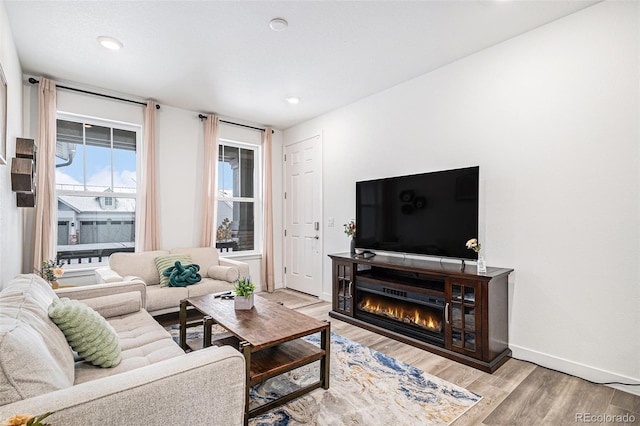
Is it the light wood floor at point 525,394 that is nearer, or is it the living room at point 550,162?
the light wood floor at point 525,394

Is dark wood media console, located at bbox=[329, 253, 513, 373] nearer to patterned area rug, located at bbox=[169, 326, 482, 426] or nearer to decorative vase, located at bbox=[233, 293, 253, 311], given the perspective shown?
patterned area rug, located at bbox=[169, 326, 482, 426]

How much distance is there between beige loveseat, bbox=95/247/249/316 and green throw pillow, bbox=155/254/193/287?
0.07m

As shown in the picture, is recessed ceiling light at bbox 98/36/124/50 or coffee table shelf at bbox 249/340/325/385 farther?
recessed ceiling light at bbox 98/36/124/50

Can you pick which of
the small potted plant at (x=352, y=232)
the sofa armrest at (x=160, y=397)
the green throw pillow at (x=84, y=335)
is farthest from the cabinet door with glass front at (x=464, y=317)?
the green throw pillow at (x=84, y=335)

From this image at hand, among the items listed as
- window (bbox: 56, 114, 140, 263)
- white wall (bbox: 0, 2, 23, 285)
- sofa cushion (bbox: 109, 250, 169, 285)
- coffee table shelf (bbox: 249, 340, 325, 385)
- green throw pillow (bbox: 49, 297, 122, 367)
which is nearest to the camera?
green throw pillow (bbox: 49, 297, 122, 367)

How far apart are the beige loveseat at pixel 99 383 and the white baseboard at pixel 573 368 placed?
8.15ft

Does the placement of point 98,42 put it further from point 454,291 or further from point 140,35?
point 454,291

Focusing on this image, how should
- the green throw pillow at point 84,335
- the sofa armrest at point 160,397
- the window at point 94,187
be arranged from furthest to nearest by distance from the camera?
the window at point 94,187 < the green throw pillow at point 84,335 < the sofa armrest at point 160,397

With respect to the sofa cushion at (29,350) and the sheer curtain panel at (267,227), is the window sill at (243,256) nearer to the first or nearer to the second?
the sheer curtain panel at (267,227)

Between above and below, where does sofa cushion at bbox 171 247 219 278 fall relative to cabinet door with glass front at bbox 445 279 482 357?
above

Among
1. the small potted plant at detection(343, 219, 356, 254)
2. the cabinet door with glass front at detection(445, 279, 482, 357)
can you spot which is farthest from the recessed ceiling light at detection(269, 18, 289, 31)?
the cabinet door with glass front at detection(445, 279, 482, 357)

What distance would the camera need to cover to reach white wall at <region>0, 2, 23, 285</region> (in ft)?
7.19

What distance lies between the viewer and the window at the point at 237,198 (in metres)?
4.95

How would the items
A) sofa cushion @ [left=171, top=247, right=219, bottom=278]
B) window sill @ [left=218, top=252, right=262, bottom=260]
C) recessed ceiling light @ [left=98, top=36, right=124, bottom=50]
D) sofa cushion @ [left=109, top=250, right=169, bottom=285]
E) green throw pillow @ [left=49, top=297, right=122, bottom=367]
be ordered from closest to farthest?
green throw pillow @ [left=49, top=297, right=122, bottom=367]
recessed ceiling light @ [left=98, top=36, right=124, bottom=50]
sofa cushion @ [left=109, top=250, right=169, bottom=285]
sofa cushion @ [left=171, top=247, right=219, bottom=278]
window sill @ [left=218, top=252, right=262, bottom=260]
